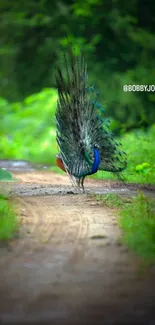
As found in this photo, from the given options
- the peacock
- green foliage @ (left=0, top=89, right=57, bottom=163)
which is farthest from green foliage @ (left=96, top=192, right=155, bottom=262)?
green foliage @ (left=0, top=89, right=57, bottom=163)

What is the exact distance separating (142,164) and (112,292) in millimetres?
6682

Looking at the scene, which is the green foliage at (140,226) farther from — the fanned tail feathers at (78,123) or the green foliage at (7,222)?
the fanned tail feathers at (78,123)

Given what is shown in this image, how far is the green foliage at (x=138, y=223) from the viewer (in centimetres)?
527

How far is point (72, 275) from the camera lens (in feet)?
15.4

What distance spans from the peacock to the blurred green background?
7.44 meters

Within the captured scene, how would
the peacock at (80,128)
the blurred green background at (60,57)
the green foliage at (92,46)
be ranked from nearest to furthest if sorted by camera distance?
the peacock at (80,128) → the blurred green background at (60,57) → the green foliage at (92,46)

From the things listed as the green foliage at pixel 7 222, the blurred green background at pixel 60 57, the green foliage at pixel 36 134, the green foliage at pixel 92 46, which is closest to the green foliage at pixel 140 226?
the green foliage at pixel 7 222

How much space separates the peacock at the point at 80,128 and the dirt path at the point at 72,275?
1433mm

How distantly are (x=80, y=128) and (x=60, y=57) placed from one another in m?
12.2

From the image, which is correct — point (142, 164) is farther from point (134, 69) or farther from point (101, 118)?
point (134, 69)

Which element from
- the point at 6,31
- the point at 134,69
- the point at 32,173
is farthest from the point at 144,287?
the point at 6,31

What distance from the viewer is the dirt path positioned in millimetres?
4079

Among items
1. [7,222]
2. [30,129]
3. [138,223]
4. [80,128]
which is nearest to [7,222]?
[7,222]

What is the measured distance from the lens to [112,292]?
440cm
